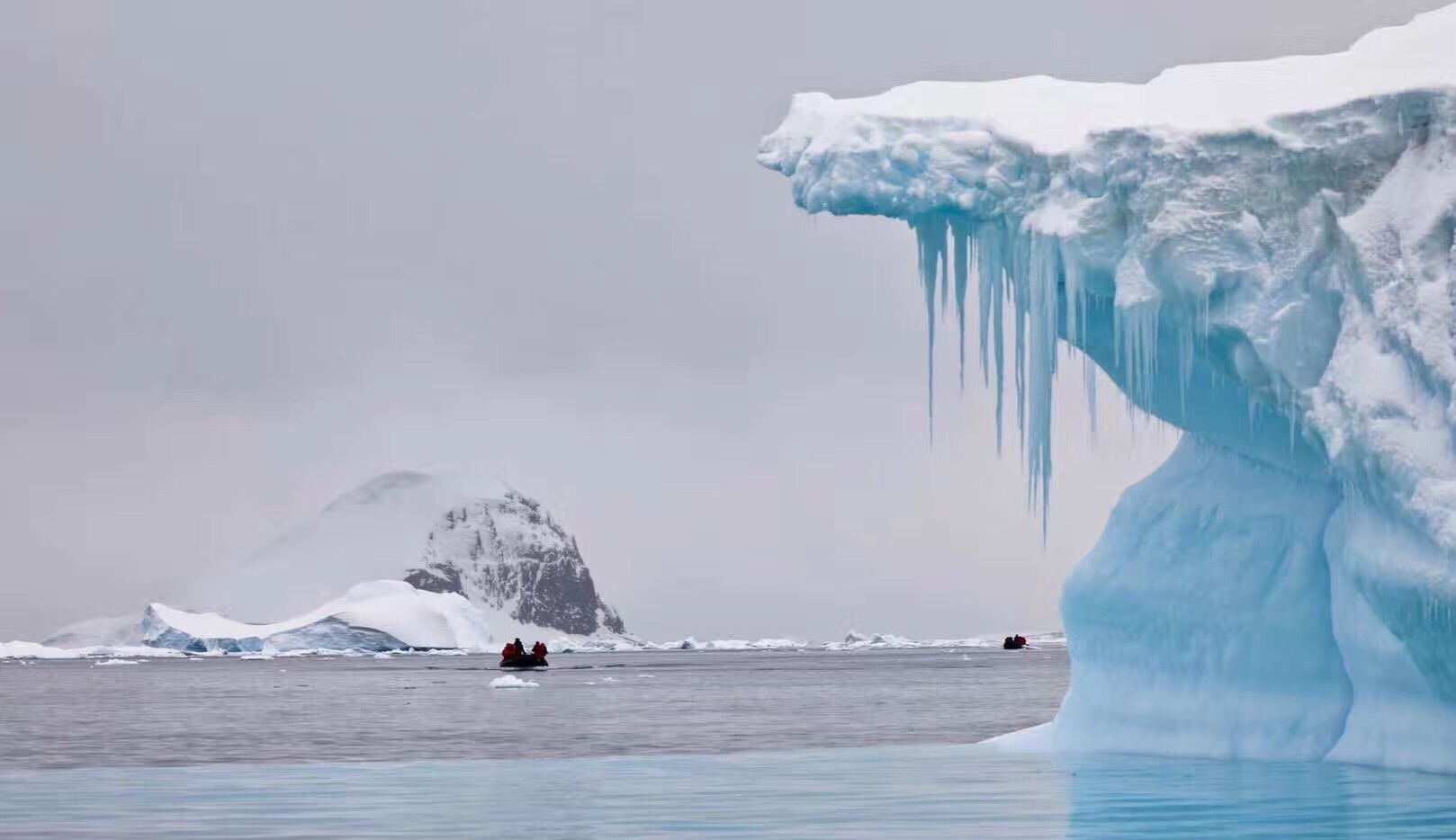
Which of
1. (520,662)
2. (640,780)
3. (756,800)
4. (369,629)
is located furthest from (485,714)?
(369,629)

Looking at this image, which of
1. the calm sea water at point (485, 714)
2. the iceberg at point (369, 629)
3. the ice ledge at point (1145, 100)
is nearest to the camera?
the ice ledge at point (1145, 100)

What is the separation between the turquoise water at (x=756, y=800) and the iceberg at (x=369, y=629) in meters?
120

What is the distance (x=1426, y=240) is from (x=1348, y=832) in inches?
317

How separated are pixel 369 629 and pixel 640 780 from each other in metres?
125

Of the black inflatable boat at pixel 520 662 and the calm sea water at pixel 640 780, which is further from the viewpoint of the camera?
the black inflatable boat at pixel 520 662

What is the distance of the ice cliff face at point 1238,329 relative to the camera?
23.3 meters

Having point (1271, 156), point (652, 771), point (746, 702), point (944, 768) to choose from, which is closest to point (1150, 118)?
point (1271, 156)

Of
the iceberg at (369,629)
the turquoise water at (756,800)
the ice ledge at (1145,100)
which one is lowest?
the turquoise water at (756,800)

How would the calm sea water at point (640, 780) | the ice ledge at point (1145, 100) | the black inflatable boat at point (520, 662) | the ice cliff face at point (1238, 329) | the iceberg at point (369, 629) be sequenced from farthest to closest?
1. the iceberg at point (369, 629)
2. the black inflatable boat at point (520, 662)
3. the ice ledge at point (1145, 100)
4. the ice cliff face at point (1238, 329)
5. the calm sea water at point (640, 780)

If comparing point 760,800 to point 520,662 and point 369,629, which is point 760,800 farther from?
point 369,629

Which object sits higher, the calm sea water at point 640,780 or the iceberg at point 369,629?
the iceberg at point 369,629

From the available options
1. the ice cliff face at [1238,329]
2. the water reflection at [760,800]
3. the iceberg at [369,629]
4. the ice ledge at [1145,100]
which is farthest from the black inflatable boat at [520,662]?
the ice ledge at [1145,100]

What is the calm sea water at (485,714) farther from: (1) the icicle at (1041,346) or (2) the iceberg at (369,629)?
(2) the iceberg at (369,629)

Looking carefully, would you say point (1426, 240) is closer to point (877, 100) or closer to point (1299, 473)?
point (1299, 473)
